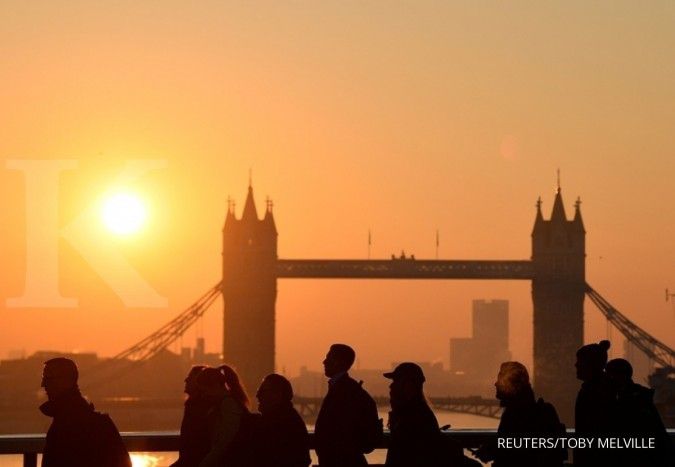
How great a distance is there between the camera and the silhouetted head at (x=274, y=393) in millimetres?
12177

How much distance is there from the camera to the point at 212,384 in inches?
474

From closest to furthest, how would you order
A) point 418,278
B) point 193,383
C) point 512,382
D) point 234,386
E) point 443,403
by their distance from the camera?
point 512,382, point 234,386, point 193,383, point 418,278, point 443,403

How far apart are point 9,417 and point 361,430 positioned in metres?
96.0

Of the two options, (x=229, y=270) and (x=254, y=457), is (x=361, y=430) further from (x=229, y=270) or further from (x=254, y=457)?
(x=229, y=270)

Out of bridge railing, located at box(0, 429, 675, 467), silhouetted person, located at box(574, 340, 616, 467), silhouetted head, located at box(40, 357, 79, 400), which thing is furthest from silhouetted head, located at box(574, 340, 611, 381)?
silhouetted head, located at box(40, 357, 79, 400)

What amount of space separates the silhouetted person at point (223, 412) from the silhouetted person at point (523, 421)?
66.4 inches

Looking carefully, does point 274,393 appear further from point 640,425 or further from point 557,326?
point 557,326

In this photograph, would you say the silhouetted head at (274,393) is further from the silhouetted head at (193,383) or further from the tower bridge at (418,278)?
the tower bridge at (418,278)

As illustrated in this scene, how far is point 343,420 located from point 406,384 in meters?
0.69

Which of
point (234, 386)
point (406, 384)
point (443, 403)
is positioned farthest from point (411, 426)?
point (443, 403)

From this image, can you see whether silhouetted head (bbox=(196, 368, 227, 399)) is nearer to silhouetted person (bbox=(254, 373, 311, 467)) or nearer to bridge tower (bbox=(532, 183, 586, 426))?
silhouetted person (bbox=(254, 373, 311, 467))

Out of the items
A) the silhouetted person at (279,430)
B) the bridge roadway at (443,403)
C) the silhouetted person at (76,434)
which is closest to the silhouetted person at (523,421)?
the silhouetted person at (279,430)

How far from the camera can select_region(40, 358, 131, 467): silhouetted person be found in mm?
10547

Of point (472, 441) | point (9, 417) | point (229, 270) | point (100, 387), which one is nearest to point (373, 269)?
point (229, 270)
